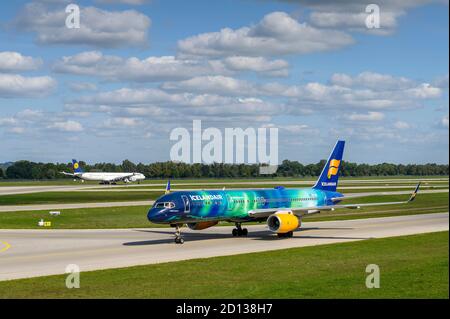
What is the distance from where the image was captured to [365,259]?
37219 millimetres

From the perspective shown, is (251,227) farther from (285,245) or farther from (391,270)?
(391,270)

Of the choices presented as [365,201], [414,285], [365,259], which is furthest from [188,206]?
[365,201]

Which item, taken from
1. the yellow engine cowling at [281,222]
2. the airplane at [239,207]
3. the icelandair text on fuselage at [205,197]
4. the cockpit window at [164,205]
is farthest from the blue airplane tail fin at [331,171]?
the cockpit window at [164,205]

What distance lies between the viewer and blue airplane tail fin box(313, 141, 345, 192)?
6103cm

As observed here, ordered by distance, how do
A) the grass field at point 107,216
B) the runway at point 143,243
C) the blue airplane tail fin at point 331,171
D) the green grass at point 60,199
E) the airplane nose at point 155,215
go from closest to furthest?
1. the runway at point 143,243
2. the airplane nose at point 155,215
3. the blue airplane tail fin at point 331,171
4. the grass field at point 107,216
5. the green grass at point 60,199

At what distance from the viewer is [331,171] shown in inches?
2410

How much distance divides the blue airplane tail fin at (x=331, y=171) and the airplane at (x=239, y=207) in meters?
0.94

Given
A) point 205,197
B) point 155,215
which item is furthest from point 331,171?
point 155,215

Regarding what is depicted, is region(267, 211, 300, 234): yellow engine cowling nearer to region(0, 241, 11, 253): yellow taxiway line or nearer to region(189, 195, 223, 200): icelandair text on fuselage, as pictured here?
region(189, 195, 223, 200): icelandair text on fuselage

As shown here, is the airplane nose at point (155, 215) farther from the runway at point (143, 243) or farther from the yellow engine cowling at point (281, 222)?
the yellow engine cowling at point (281, 222)

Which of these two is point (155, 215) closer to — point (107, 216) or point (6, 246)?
point (6, 246)

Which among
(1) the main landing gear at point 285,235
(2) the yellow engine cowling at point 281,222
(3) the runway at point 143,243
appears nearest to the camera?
(3) the runway at point 143,243

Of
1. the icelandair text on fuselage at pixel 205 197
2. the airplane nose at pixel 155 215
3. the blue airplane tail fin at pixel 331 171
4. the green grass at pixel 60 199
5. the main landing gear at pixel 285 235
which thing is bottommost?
the main landing gear at pixel 285 235

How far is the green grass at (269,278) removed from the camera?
2625 centimetres
